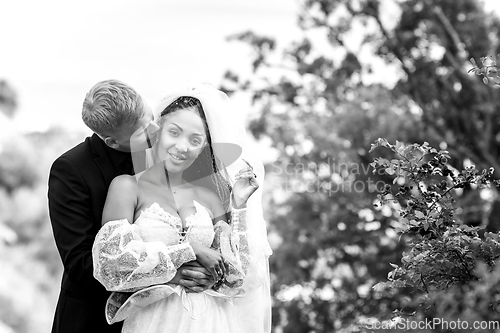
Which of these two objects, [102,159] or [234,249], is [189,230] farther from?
[102,159]

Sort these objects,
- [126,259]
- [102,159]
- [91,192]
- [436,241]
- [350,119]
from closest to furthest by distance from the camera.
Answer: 1. [436,241]
2. [126,259]
3. [91,192]
4. [102,159]
5. [350,119]

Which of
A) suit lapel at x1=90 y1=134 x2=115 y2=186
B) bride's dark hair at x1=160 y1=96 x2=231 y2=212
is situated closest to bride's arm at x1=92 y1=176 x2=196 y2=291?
suit lapel at x1=90 y1=134 x2=115 y2=186

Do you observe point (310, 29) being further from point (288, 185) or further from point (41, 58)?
point (41, 58)

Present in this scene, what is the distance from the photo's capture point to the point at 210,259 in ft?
9.59

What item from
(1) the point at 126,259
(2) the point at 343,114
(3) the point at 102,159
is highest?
(2) the point at 343,114

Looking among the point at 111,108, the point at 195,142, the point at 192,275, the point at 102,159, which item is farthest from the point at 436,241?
the point at 102,159

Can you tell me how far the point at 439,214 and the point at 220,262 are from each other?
982 millimetres

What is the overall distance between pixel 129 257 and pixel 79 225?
1.18 ft

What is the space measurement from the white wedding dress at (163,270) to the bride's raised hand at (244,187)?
0.10 m

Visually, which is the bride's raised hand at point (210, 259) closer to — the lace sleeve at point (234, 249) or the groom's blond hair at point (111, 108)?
the lace sleeve at point (234, 249)

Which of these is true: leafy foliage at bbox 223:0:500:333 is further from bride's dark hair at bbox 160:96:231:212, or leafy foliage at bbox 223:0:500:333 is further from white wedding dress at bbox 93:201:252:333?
white wedding dress at bbox 93:201:252:333

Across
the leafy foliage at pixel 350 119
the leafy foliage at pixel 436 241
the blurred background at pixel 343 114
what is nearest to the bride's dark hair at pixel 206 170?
the leafy foliage at pixel 436 241

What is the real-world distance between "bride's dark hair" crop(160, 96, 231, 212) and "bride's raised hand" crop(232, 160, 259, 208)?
16 centimetres

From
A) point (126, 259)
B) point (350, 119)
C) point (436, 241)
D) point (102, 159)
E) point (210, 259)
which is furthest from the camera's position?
point (350, 119)
